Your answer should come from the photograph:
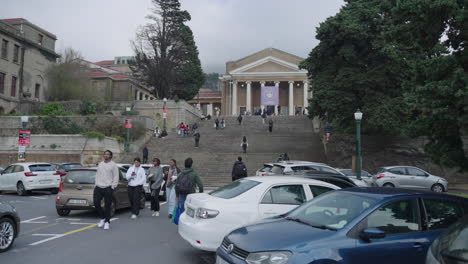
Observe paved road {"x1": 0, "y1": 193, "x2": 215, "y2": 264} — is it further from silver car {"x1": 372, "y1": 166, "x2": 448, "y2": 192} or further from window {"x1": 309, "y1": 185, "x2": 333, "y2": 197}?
silver car {"x1": 372, "y1": 166, "x2": 448, "y2": 192}

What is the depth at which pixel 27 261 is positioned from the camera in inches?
255

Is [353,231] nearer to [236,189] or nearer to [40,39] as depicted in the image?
[236,189]

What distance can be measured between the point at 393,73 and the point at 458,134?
16.9m

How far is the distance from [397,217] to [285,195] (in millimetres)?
2362

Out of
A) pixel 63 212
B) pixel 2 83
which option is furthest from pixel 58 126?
pixel 63 212

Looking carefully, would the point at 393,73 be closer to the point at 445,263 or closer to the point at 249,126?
the point at 249,126

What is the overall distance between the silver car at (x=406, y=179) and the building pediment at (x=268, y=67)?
47.1 m

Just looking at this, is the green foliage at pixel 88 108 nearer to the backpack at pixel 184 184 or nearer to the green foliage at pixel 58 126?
the green foliage at pixel 58 126

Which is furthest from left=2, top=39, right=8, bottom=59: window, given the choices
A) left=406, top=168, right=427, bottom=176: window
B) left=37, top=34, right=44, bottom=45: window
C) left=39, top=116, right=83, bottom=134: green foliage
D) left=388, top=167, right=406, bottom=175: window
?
left=406, top=168, right=427, bottom=176: window

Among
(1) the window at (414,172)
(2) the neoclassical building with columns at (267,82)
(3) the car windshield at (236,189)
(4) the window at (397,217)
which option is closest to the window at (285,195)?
(3) the car windshield at (236,189)

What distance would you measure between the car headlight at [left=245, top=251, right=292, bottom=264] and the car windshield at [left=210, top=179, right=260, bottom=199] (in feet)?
8.26

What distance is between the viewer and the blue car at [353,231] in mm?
4203

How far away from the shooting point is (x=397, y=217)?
4.84 metres

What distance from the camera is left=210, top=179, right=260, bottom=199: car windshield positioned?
22.2 feet
